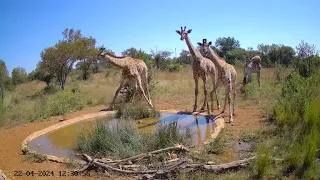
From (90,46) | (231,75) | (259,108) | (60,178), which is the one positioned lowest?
(60,178)

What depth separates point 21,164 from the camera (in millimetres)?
5832

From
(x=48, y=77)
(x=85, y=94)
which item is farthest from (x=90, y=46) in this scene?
(x=85, y=94)

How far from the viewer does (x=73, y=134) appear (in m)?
7.78

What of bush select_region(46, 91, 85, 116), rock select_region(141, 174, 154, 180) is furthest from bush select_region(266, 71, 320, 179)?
bush select_region(46, 91, 85, 116)

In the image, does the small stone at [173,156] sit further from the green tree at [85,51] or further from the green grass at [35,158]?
the green tree at [85,51]

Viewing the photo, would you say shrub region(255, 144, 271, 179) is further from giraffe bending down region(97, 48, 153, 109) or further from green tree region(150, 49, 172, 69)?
green tree region(150, 49, 172, 69)

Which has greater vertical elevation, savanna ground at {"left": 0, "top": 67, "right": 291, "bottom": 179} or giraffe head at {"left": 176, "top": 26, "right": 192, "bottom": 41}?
giraffe head at {"left": 176, "top": 26, "right": 192, "bottom": 41}

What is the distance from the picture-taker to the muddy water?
6.54 meters

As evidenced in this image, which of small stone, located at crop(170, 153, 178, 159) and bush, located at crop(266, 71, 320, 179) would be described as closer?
bush, located at crop(266, 71, 320, 179)

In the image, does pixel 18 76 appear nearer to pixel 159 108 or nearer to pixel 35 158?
pixel 159 108

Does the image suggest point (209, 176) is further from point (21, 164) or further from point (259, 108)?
point (259, 108)

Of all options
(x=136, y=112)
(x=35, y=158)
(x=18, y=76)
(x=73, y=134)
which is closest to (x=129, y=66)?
(x=136, y=112)

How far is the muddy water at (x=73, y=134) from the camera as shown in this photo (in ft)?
21.4

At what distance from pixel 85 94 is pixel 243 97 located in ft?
26.7
